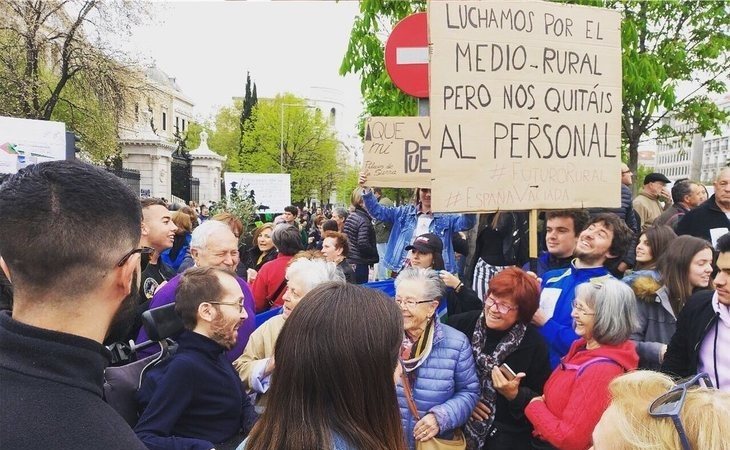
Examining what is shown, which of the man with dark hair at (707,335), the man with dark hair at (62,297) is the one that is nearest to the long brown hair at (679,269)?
the man with dark hair at (707,335)

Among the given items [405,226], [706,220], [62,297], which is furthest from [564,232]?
[62,297]

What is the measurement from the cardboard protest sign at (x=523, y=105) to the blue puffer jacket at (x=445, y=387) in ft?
→ 2.75

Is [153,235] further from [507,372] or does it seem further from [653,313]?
[653,313]

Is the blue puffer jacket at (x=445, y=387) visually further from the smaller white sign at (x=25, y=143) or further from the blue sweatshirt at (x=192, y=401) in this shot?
the smaller white sign at (x=25, y=143)

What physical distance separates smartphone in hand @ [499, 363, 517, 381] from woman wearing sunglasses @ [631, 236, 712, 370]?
94cm

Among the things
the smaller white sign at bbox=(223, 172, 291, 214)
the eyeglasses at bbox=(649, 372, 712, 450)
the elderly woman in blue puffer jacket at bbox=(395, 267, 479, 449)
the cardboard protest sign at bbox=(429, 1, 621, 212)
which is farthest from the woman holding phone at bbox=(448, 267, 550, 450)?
A: the smaller white sign at bbox=(223, 172, 291, 214)

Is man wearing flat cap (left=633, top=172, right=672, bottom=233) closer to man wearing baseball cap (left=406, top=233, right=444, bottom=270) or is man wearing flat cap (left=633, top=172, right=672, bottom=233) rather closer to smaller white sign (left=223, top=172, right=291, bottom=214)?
man wearing baseball cap (left=406, top=233, right=444, bottom=270)

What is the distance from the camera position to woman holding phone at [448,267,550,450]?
3203mm

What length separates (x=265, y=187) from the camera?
42.1 ft

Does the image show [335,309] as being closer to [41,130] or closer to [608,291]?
[608,291]

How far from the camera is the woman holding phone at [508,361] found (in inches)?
126

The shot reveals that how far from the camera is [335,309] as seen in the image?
65.4 inches

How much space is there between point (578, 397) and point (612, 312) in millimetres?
477

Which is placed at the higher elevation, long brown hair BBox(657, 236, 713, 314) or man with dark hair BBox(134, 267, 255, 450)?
long brown hair BBox(657, 236, 713, 314)
